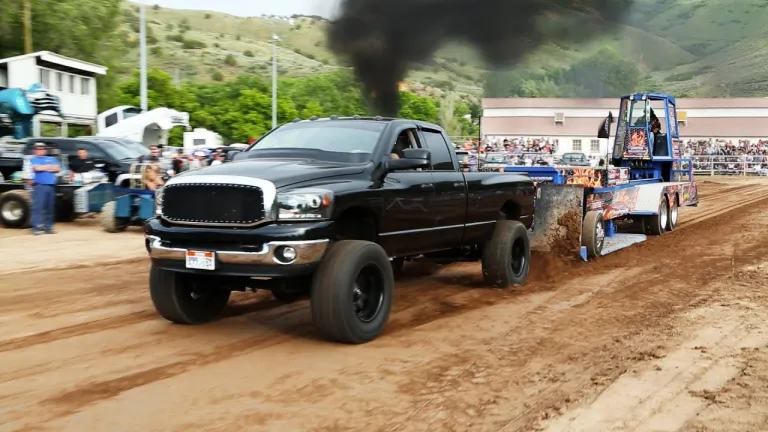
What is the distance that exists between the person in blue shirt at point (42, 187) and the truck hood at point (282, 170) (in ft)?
30.1

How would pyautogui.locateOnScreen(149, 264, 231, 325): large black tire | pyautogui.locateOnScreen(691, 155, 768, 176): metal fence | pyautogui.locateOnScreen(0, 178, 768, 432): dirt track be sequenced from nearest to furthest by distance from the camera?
pyautogui.locateOnScreen(0, 178, 768, 432): dirt track
pyautogui.locateOnScreen(149, 264, 231, 325): large black tire
pyautogui.locateOnScreen(691, 155, 768, 176): metal fence

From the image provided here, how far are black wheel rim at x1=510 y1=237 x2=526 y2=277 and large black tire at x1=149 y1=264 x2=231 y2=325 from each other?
12.6 ft

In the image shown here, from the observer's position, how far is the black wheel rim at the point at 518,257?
9305 millimetres

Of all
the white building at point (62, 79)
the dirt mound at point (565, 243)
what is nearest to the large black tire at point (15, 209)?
the dirt mound at point (565, 243)

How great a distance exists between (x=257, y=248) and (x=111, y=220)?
10288mm

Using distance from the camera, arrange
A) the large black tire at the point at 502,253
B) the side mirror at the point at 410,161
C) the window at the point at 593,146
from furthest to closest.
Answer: the window at the point at 593,146, the large black tire at the point at 502,253, the side mirror at the point at 410,161

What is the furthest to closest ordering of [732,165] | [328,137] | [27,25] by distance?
[732,165] < [27,25] < [328,137]

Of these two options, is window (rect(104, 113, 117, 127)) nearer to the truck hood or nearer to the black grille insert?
the truck hood

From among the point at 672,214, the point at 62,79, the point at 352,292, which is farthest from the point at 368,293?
the point at 62,79

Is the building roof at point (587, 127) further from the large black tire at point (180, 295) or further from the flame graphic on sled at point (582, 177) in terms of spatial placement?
the large black tire at point (180, 295)

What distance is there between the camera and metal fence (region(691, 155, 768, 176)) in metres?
43.1

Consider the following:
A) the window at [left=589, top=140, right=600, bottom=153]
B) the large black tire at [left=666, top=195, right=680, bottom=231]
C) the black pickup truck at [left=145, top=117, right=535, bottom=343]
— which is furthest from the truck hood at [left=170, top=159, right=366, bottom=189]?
the window at [left=589, top=140, right=600, bottom=153]

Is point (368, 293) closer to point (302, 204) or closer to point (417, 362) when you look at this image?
point (417, 362)

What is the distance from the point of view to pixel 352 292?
611 cm
